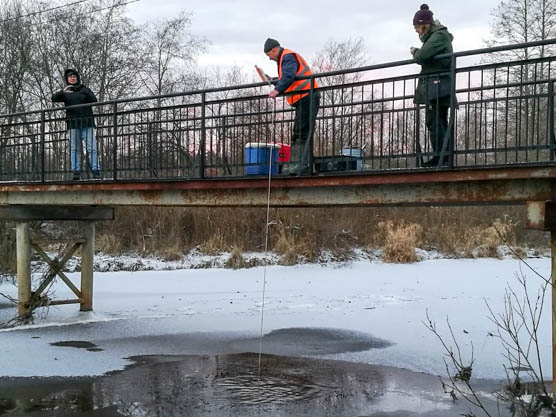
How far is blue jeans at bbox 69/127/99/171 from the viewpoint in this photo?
11188 millimetres

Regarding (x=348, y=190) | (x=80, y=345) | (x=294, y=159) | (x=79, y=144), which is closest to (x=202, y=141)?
(x=294, y=159)

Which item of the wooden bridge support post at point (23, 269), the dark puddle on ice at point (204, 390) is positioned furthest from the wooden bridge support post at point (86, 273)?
the dark puddle on ice at point (204, 390)

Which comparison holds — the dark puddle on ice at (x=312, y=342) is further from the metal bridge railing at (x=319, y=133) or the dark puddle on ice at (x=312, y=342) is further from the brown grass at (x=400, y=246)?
the brown grass at (x=400, y=246)

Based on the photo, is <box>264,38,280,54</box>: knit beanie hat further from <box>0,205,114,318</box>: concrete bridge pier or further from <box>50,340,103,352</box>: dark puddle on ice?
<box>0,205,114,318</box>: concrete bridge pier

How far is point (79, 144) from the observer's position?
11281mm

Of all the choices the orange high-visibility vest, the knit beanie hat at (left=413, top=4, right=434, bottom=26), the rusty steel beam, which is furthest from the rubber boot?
the knit beanie hat at (left=413, top=4, right=434, bottom=26)

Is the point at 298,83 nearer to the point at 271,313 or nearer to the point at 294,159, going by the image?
the point at 294,159

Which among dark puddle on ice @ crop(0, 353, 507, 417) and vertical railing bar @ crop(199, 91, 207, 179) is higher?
vertical railing bar @ crop(199, 91, 207, 179)

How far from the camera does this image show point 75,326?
12.8 m

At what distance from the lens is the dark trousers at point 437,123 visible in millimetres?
7526

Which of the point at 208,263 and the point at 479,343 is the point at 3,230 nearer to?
the point at 208,263

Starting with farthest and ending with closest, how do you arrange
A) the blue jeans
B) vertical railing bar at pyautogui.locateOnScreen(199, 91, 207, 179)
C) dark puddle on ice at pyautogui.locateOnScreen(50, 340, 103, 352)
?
the blue jeans
dark puddle on ice at pyautogui.locateOnScreen(50, 340, 103, 352)
vertical railing bar at pyautogui.locateOnScreen(199, 91, 207, 179)

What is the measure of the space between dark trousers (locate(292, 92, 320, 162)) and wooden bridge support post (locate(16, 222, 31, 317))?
644 cm

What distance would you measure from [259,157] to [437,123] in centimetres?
230
